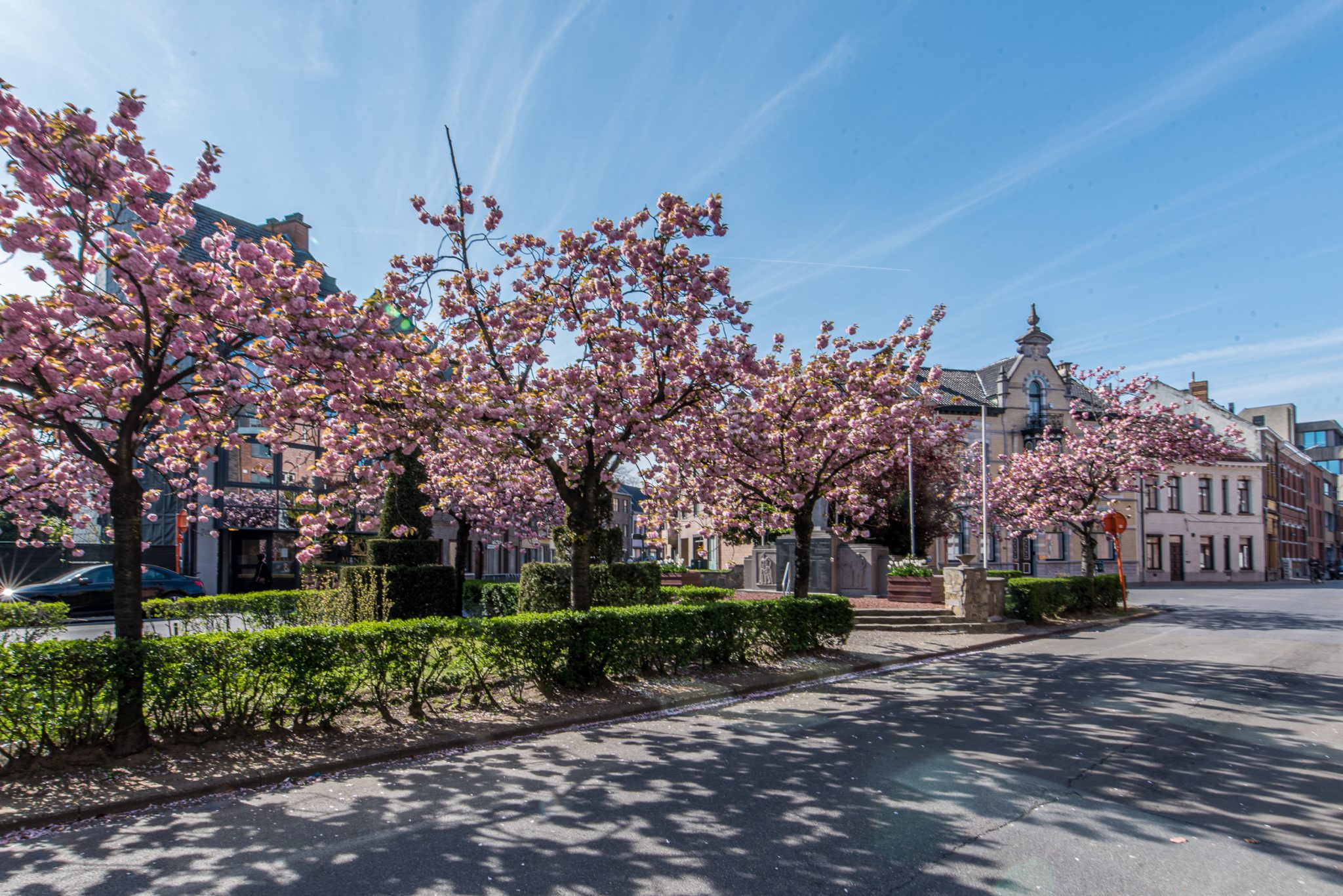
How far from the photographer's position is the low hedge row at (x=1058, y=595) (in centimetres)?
1917

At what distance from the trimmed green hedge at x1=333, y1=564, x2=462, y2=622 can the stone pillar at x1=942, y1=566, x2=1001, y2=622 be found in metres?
11.4

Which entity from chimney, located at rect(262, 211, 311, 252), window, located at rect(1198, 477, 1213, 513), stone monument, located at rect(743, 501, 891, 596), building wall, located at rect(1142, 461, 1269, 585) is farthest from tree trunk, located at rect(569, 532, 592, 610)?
window, located at rect(1198, 477, 1213, 513)

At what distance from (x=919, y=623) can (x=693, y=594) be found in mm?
5059

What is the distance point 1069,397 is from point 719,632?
39217 millimetres

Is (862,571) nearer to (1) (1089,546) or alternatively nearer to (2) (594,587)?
(1) (1089,546)

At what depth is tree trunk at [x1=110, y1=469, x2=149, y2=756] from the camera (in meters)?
6.38

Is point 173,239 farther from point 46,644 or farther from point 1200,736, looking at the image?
point 1200,736

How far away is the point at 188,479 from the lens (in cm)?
1143

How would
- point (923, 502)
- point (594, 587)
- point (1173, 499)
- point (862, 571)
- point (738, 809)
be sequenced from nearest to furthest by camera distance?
point (738, 809), point (594, 587), point (862, 571), point (923, 502), point (1173, 499)

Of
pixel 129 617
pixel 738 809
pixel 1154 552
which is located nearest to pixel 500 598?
pixel 129 617

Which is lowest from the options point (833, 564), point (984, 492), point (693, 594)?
point (693, 594)

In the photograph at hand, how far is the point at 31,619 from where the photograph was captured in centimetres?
1312

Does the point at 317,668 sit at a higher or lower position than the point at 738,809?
higher

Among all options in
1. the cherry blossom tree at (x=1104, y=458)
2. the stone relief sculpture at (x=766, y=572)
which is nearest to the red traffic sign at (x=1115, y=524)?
the cherry blossom tree at (x=1104, y=458)
